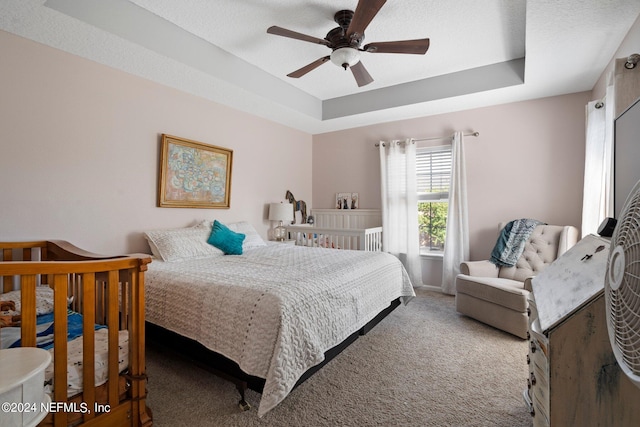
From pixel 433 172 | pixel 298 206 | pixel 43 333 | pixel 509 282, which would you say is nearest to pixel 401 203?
pixel 433 172

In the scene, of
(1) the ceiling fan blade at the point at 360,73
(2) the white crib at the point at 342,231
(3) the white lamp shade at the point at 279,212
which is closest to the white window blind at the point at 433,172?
(2) the white crib at the point at 342,231

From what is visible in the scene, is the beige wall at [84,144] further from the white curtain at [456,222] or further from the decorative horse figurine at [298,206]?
the white curtain at [456,222]

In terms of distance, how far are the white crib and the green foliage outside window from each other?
1.96 ft

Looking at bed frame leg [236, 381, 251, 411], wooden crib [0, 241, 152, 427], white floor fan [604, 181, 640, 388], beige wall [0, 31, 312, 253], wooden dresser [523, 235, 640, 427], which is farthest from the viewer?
beige wall [0, 31, 312, 253]

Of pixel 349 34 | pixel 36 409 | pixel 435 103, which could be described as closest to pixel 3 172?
pixel 36 409

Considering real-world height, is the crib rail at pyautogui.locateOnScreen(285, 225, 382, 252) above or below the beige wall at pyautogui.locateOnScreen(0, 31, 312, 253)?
below

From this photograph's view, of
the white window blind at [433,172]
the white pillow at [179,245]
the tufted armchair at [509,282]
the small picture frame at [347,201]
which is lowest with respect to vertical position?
the tufted armchair at [509,282]

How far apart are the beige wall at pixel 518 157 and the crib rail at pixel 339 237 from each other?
1.23m

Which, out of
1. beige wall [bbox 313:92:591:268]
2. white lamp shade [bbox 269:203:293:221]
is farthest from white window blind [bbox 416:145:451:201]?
white lamp shade [bbox 269:203:293:221]

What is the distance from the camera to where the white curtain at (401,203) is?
13.3 feet

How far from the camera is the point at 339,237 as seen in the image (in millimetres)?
3992

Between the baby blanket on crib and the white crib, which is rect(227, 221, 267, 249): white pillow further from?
the baby blanket on crib

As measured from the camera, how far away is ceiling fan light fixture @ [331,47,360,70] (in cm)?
224

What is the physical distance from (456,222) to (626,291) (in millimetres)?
3332
